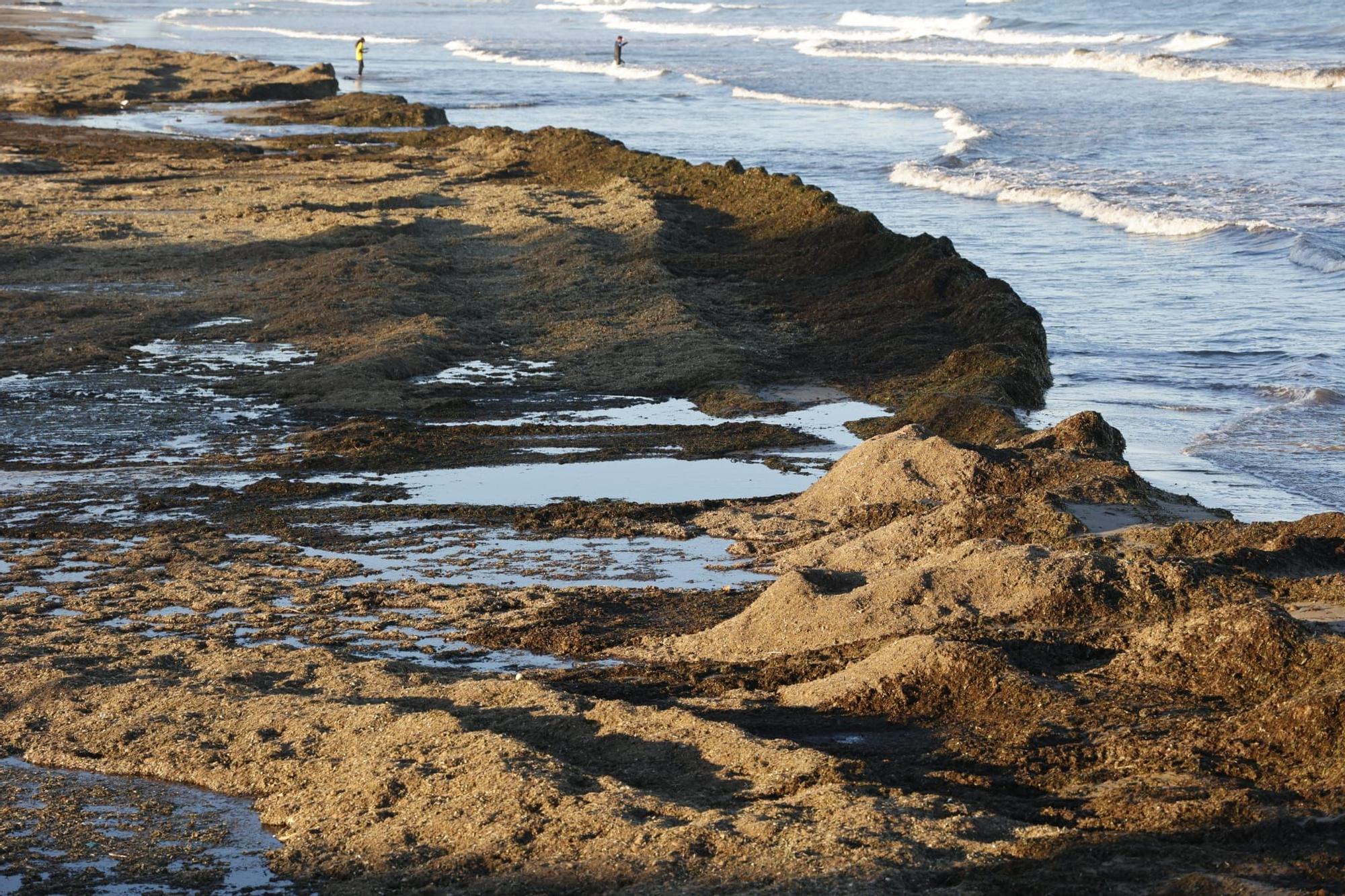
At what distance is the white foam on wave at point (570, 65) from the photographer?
48.7m

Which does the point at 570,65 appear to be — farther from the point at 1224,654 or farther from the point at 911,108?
the point at 1224,654

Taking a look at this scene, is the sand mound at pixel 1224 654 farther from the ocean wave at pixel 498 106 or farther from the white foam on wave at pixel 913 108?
the ocean wave at pixel 498 106

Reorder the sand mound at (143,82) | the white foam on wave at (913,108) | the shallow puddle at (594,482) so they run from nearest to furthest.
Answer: the shallow puddle at (594,482) < the white foam on wave at (913,108) < the sand mound at (143,82)

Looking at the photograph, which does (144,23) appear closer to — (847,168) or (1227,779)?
(847,168)

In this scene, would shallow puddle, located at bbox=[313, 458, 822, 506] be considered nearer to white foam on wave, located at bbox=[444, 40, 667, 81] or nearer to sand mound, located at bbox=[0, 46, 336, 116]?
sand mound, located at bbox=[0, 46, 336, 116]

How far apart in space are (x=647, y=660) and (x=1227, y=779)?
248cm

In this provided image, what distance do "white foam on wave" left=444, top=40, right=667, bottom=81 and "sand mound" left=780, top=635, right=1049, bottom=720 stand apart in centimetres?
4349

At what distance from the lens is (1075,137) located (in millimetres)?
29781

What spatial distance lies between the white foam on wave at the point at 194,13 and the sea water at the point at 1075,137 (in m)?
0.46

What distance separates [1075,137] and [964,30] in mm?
31701

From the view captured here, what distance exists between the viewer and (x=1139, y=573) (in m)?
6.32

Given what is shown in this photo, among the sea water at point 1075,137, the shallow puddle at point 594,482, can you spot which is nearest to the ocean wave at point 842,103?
the sea water at point 1075,137

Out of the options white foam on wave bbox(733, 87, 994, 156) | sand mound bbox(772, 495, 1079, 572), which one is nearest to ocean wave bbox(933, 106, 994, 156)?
white foam on wave bbox(733, 87, 994, 156)

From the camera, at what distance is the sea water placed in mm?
12094
